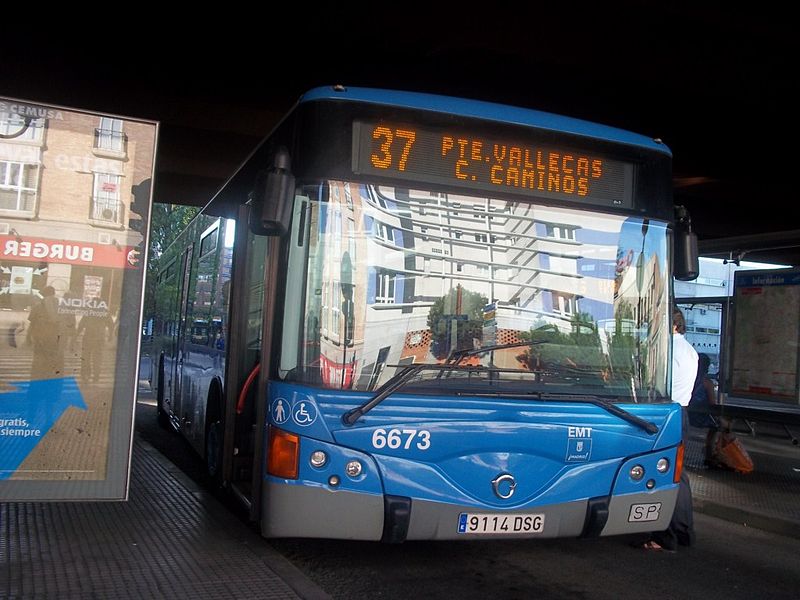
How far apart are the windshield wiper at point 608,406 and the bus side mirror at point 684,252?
117cm

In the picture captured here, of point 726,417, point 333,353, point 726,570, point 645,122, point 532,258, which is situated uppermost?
point 645,122

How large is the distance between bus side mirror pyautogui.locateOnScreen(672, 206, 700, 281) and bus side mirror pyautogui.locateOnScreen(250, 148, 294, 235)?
295cm

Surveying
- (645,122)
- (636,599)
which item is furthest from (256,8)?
(636,599)

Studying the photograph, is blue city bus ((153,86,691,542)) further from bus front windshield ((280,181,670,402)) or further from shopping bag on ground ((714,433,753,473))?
shopping bag on ground ((714,433,753,473))

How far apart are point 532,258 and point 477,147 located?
854mm

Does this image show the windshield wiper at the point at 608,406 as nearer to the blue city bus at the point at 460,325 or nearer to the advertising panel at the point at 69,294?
the blue city bus at the point at 460,325

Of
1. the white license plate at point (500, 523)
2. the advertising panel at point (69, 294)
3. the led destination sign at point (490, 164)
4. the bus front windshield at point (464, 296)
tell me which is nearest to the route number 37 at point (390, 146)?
the led destination sign at point (490, 164)

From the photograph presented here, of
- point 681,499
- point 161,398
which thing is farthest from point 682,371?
point 161,398

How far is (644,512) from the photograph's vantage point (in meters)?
5.88

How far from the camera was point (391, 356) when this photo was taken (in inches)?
209

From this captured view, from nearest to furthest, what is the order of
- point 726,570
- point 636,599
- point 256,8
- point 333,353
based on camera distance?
1. point 333,353
2. point 636,599
3. point 726,570
4. point 256,8

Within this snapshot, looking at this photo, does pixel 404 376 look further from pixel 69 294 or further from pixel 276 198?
pixel 69 294

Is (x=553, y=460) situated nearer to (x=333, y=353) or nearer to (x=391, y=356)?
(x=391, y=356)

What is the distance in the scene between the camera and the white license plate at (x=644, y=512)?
5824 millimetres
